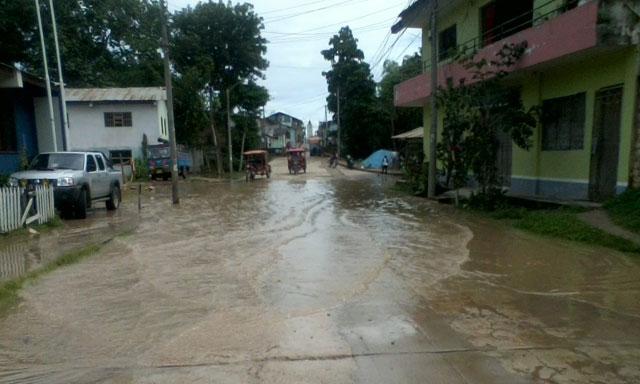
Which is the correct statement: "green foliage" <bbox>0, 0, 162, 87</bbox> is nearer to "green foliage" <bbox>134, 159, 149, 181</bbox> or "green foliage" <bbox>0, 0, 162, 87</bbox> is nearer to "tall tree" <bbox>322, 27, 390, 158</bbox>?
"green foliage" <bbox>134, 159, 149, 181</bbox>

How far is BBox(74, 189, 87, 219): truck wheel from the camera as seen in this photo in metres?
12.9

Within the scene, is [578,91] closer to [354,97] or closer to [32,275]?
[32,275]

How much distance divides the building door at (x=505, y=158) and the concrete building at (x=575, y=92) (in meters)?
0.04

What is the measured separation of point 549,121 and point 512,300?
1017 cm

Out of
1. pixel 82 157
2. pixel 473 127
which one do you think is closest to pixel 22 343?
pixel 82 157

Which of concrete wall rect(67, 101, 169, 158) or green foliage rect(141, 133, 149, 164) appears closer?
concrete wall rect(67, 101, 169, 158)

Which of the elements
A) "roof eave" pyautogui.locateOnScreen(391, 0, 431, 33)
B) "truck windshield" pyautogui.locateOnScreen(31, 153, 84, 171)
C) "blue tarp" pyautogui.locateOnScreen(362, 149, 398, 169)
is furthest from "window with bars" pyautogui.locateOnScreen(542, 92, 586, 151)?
"blue tarp" pyautogui.locateOnScreen(362, 149, 398, 169)

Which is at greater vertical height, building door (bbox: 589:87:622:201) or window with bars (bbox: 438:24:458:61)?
window with bars (bbox: 438:24:458:61)

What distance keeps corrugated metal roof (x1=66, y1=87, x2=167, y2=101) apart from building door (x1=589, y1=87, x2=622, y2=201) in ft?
95.7

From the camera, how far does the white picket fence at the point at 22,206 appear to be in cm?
992

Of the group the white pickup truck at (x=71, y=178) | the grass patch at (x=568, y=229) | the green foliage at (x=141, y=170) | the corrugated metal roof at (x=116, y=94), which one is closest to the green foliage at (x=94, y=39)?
the corrugated metal roof at (x=116, y=94)

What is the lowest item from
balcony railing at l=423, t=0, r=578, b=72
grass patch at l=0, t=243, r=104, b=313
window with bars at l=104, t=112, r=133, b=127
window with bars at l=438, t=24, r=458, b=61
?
grass patch at l=0, t=243, r=104, b=313

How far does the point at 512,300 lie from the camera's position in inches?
229

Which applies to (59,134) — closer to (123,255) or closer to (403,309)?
(123,255)
